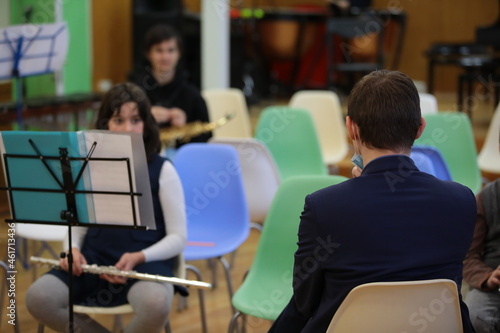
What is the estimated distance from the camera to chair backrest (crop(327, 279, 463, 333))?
1.78 metres

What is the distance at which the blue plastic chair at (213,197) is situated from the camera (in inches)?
135

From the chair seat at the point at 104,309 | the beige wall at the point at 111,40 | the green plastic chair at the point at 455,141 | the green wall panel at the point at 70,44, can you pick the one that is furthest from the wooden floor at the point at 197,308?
the beige wall at the point at 111,40

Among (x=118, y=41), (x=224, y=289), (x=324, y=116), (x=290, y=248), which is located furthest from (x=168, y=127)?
(x=118, y=41)

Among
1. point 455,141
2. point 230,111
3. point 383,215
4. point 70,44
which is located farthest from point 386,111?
point 70,44

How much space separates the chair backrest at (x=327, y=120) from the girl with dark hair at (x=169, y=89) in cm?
116

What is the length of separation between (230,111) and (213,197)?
6.27 ft

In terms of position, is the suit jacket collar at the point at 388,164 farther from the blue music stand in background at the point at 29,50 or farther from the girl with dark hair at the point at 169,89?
the blue music stand in background at the point at 29,50

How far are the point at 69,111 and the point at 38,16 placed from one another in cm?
166

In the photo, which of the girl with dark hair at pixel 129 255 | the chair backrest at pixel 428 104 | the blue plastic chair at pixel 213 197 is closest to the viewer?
the girl with dark hair at pixel 129 255

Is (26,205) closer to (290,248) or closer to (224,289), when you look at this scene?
(290,248)

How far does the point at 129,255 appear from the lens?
105 inches

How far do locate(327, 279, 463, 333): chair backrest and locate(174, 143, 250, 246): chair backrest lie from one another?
165 cm

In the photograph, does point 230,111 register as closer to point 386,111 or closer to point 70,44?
point 70,44

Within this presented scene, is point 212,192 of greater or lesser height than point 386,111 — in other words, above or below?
below
